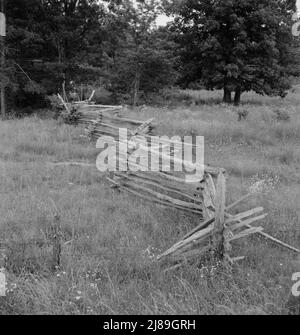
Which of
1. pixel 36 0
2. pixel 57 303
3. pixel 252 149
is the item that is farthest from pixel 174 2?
pixel 57 303

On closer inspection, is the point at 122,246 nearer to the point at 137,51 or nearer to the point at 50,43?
the point at 137,51

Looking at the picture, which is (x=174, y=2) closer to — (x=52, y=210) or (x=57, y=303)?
(x=52, y=210)

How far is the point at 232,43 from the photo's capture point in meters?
20.5

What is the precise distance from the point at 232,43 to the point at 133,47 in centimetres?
566

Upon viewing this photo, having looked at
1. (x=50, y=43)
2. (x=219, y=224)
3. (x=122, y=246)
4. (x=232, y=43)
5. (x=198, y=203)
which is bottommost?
(x=122, y=246)

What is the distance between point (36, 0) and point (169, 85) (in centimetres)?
741

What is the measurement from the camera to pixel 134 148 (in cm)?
651

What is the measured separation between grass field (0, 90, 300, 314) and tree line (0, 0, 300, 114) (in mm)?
10930

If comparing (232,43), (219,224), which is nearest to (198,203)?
(219,224)

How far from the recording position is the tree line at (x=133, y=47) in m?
18.2

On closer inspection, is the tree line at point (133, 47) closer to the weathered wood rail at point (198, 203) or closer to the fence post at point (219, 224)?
the weathered wood rail at point (198, 203)

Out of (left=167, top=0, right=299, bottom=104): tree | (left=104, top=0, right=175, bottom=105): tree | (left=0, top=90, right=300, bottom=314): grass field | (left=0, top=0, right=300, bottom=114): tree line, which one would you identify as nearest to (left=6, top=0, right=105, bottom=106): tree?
(left=0, top=0, right=300, bottom=114): tree line
